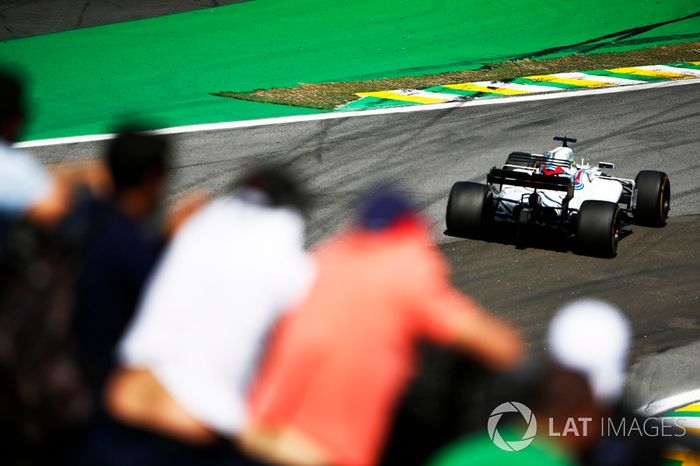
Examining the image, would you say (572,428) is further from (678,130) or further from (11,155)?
(678,130)

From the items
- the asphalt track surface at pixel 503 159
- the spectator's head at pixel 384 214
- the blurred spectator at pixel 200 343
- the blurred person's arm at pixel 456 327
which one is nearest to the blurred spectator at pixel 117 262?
the blurred spectator at pixel 200 343

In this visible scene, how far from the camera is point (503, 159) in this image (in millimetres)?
15922

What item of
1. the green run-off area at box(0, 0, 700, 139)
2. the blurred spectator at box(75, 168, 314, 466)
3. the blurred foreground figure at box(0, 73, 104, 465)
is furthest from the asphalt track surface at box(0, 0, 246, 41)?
the blurred spectator at box(75, 168, 314, 466)

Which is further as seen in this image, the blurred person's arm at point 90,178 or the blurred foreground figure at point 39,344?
the blurred person's arm at point 90,178

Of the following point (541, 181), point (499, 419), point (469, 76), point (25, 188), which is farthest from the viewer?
point (469, 76)

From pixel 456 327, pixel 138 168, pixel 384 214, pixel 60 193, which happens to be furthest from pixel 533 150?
pixel 456 327

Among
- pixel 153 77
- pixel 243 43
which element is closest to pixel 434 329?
pixel 153 77

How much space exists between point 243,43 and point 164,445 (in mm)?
20688

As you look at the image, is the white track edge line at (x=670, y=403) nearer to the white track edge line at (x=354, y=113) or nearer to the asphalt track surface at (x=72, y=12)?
the white track edge line at (x=354, y=113)

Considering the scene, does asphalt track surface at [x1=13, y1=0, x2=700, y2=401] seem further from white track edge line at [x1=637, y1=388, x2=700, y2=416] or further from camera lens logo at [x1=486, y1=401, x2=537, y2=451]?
camera lens logo at [x1=486, y1=401, x2=537, y2=451]

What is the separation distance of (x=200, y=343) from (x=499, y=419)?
3.88 feet

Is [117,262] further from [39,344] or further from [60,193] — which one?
[60,193]

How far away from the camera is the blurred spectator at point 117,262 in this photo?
11.1ft

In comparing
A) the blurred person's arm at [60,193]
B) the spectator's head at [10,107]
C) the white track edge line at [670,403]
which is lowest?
the white track edge line at [670,403]
